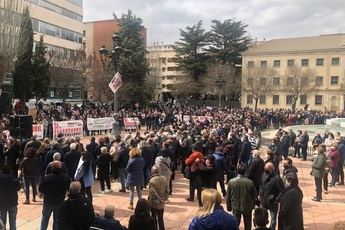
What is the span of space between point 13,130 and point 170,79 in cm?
9377

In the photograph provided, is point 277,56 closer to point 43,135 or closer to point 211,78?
point 211,78

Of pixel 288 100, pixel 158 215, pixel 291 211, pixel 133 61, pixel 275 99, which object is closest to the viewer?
pixel 291 211

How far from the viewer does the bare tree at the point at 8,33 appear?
32.5m

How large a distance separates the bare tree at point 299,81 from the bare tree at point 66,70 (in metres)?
33.8

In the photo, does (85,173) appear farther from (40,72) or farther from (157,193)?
(40,72)

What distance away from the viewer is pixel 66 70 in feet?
150

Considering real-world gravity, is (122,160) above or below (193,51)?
below

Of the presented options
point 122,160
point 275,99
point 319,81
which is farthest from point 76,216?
point 275,99

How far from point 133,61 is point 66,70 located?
28.7ft

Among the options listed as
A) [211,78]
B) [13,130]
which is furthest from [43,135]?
[211,78]

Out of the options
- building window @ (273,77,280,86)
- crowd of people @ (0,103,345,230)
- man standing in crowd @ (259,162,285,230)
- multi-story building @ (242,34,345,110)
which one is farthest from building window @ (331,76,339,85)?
man standing in crowd @ (259,162,285,230)

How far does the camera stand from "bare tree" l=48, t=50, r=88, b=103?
45.4 m

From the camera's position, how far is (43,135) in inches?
890

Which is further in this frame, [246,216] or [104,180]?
[104,180]
